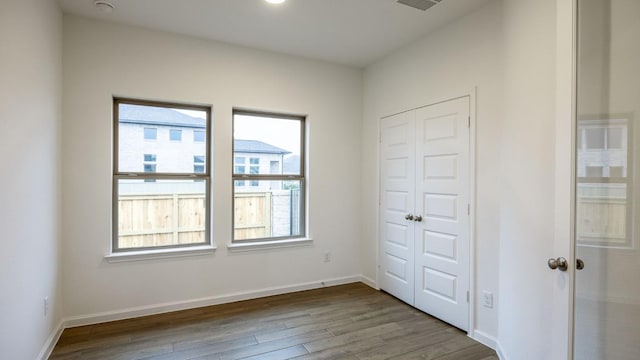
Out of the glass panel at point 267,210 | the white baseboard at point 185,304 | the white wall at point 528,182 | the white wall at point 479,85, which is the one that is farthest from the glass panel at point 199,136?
the white wall at point 528,182

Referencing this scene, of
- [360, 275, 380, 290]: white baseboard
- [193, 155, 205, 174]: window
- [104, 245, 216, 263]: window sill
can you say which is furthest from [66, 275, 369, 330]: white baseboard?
[193, 155, 205, 174]: window

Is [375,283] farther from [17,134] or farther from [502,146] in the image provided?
[17,134]

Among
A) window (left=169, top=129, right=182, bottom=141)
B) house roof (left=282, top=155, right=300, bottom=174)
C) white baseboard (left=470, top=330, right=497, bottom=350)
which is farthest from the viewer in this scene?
house roof (left=282, top=155, right=300, bottom=174)

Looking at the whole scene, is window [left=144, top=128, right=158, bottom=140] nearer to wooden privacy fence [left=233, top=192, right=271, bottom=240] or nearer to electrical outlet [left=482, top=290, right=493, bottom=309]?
wooden privacy fence [left=233, top=192, right=271, bottom=240]

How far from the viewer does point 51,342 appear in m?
2.51

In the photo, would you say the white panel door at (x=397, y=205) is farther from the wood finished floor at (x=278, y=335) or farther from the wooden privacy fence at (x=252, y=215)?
the wooden privacy fence at (x=252, y=215)

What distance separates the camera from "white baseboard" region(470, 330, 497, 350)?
2.59 meters

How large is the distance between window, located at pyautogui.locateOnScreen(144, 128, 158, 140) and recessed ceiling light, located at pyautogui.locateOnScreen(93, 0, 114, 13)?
42.7 inches

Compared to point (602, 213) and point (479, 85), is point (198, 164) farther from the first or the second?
point (602, 213)

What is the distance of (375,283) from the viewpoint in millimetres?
4027

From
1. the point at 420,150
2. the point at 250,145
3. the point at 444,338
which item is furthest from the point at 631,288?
the point at 250,145

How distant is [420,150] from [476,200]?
31.6 inches

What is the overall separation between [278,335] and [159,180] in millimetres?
1965

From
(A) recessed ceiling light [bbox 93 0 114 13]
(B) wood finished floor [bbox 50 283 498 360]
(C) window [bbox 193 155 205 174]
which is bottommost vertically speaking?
(B) wood finished floor [bbox 50 283 498 360]
